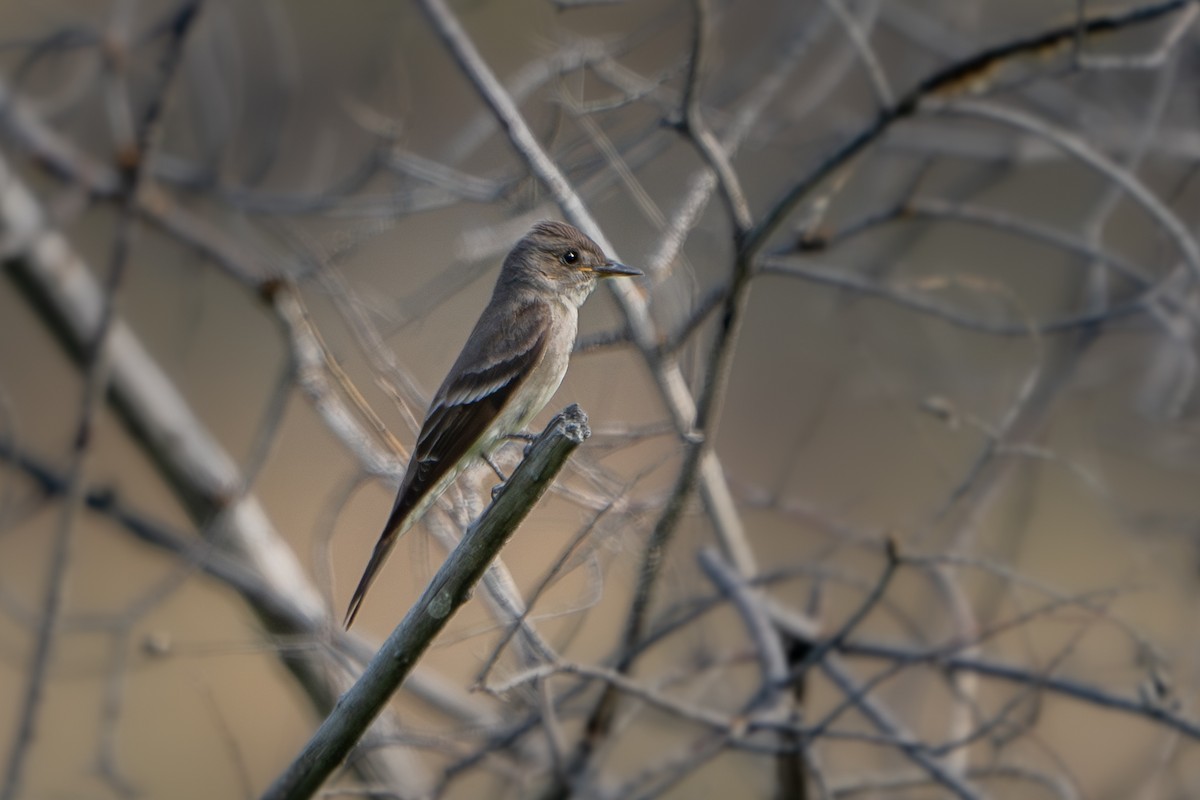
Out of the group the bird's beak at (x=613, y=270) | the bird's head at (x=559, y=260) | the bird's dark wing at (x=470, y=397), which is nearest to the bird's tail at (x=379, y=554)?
the bird's dark wing at (x=470, y=397)

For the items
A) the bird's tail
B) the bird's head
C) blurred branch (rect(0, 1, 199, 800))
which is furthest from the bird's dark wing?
blurred branch (rect(0, 1, 199, 800))

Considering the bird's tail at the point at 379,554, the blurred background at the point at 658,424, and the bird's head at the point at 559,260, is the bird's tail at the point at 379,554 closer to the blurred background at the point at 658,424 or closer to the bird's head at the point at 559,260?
the blurred background at the point at 658,424

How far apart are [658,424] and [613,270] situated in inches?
16.9

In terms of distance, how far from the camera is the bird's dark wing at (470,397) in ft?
8.63

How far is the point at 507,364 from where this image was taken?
3057mm

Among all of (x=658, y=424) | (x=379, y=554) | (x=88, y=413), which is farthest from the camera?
(x=88, y=413)

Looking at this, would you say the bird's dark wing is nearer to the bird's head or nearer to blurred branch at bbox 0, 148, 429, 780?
the bird's head

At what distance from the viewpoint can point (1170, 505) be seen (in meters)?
6.43

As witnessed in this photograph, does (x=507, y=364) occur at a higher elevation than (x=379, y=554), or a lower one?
higher

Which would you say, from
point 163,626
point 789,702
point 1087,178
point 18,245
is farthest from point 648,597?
point 1087,178

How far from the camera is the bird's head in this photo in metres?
3.22

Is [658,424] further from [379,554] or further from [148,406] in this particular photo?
[148,406]

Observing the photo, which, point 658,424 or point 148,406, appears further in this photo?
point 148,406

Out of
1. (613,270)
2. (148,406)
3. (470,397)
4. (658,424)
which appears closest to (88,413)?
(148,406)
